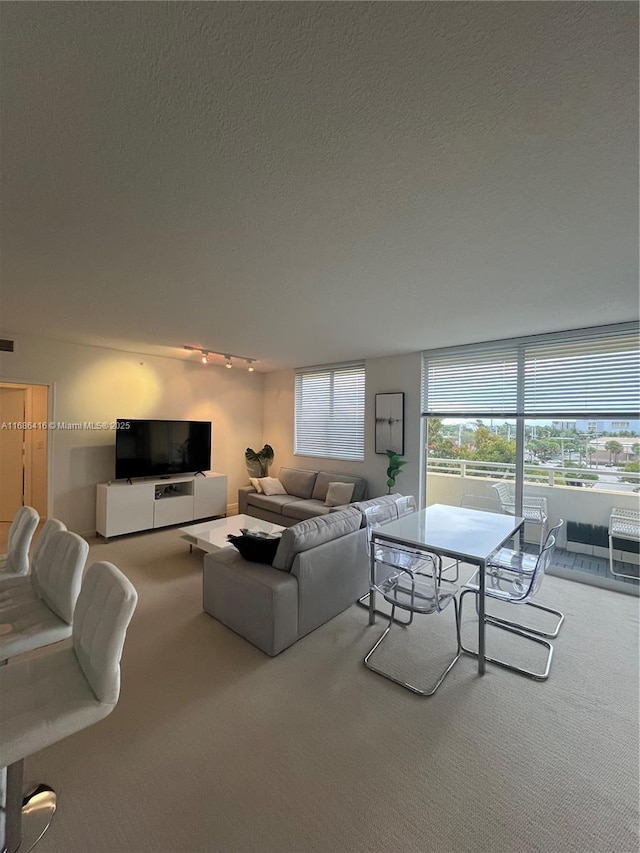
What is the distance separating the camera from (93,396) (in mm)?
4766

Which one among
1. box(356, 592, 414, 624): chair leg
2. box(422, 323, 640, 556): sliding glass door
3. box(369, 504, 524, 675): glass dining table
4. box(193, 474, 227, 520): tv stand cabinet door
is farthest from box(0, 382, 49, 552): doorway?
box(422, 323, 640, 556): sliding glass door

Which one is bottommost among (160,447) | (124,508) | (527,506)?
(124,508)

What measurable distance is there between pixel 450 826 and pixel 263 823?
735 millimetres

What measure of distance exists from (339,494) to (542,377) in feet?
9.50

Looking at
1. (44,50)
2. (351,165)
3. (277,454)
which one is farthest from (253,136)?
(277,454)

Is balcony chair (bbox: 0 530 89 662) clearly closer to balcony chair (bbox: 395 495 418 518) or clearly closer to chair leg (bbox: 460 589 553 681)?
chair leg (bbox: 460 589 553 681)

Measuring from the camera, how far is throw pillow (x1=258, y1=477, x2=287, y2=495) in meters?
5.63

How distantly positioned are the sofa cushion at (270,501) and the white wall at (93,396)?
102 centimetres

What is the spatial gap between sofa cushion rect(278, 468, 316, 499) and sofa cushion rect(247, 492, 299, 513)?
140 millimetres

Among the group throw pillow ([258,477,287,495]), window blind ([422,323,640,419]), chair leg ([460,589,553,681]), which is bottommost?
chair leg ([460,589,553,681])

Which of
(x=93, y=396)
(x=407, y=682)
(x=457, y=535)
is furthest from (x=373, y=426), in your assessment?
(x=93, y=396)

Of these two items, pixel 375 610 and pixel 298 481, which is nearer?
pixel 375 610

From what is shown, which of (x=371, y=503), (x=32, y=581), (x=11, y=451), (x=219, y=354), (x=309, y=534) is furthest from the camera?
(x=11, y=451)

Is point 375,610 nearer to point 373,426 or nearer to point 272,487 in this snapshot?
point 373,426
